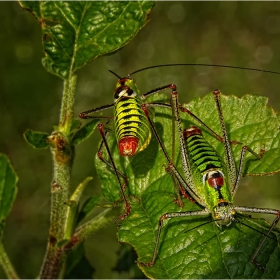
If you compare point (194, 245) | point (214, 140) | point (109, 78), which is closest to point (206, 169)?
point (214, 140)

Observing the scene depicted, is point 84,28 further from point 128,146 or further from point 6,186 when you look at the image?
point 6,186

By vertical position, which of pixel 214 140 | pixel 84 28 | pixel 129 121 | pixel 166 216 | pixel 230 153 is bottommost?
pixel 166 216

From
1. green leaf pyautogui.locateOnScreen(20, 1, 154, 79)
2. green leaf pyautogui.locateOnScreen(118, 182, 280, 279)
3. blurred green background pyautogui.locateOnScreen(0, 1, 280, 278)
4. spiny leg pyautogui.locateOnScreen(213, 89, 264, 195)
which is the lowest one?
green leaf pyautogui.locateOnScreen(118, 182, 280, 279)

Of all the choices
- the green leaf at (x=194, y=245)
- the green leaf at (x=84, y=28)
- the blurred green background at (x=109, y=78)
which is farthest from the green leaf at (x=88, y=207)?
the blurred green background at (x=109, y=78)

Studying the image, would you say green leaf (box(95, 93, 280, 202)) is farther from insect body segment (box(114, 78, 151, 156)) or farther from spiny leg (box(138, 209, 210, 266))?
spiny leg (box(138, 209, 210, 266))

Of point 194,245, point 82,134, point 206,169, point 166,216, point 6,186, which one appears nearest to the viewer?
point 194,245

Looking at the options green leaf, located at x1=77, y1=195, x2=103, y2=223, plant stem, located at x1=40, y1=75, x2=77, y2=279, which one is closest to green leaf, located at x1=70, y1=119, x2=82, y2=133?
plant stem, located at x1=40, y1=75, x2=77, y2=279

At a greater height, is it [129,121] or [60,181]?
[129,121]
